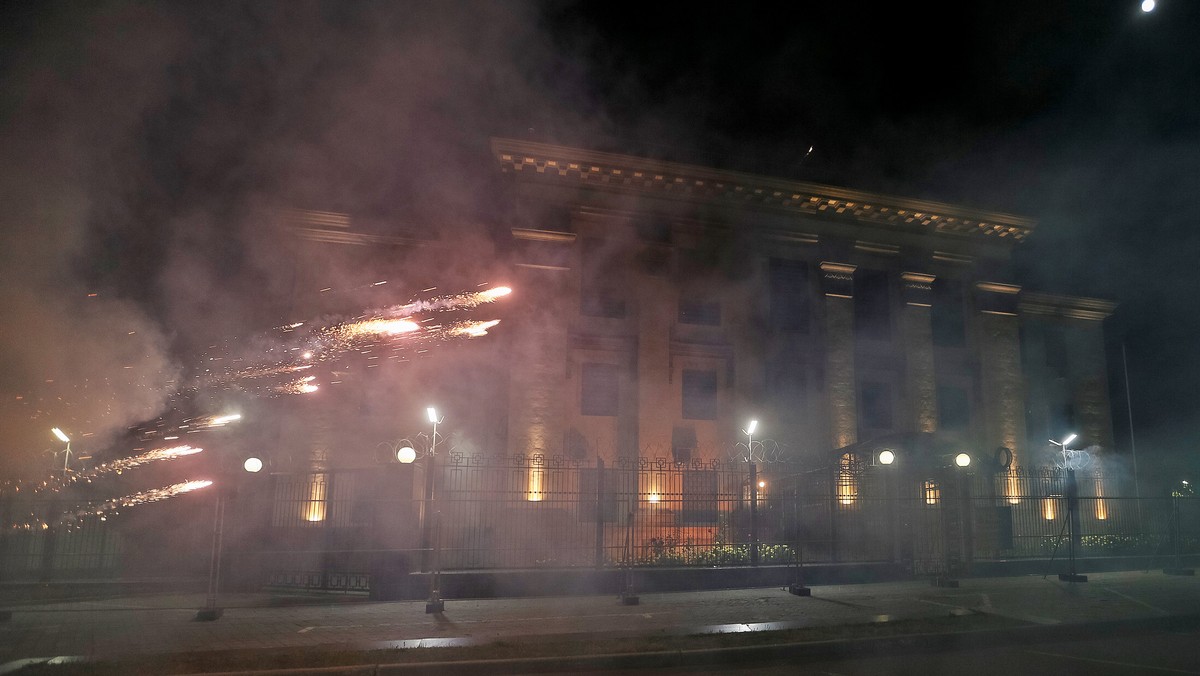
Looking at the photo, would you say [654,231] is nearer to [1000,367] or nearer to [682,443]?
[682,443]

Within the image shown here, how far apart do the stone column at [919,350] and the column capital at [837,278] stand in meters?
1.94

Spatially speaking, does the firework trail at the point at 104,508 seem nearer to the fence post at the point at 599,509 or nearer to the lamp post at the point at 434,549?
the lamp post at the point at 434,549

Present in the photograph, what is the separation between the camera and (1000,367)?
23.3 meters

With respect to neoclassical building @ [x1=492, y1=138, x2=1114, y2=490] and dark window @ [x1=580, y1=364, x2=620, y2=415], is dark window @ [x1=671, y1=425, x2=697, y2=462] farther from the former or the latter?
dark window @ [x1=580, y1=364, x2=620, y2=415]

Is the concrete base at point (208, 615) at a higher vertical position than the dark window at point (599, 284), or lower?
lower

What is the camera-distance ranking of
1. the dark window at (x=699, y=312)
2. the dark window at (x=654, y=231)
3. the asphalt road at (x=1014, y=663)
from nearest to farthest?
the asphalt road at (x=1014, y=663) < the dark window at (x=654, y=231) < the dark window at (x=699, y=312)

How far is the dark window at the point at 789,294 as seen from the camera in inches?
860

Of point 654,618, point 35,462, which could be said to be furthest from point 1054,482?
point 35,462

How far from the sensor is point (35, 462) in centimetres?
1045

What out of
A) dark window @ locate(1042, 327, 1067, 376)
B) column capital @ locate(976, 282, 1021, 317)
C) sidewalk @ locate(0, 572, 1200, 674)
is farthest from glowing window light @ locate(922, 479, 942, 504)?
dark window @ locate(1042, 327, 1067, 376)

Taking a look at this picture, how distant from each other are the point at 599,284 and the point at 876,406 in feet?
30.8

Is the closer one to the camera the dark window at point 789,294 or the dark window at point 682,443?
the dark window at point 682,443

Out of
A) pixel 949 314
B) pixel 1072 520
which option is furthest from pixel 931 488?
pixel 949 314

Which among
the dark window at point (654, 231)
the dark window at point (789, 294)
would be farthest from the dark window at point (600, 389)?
the dark window at point (789, 294)
